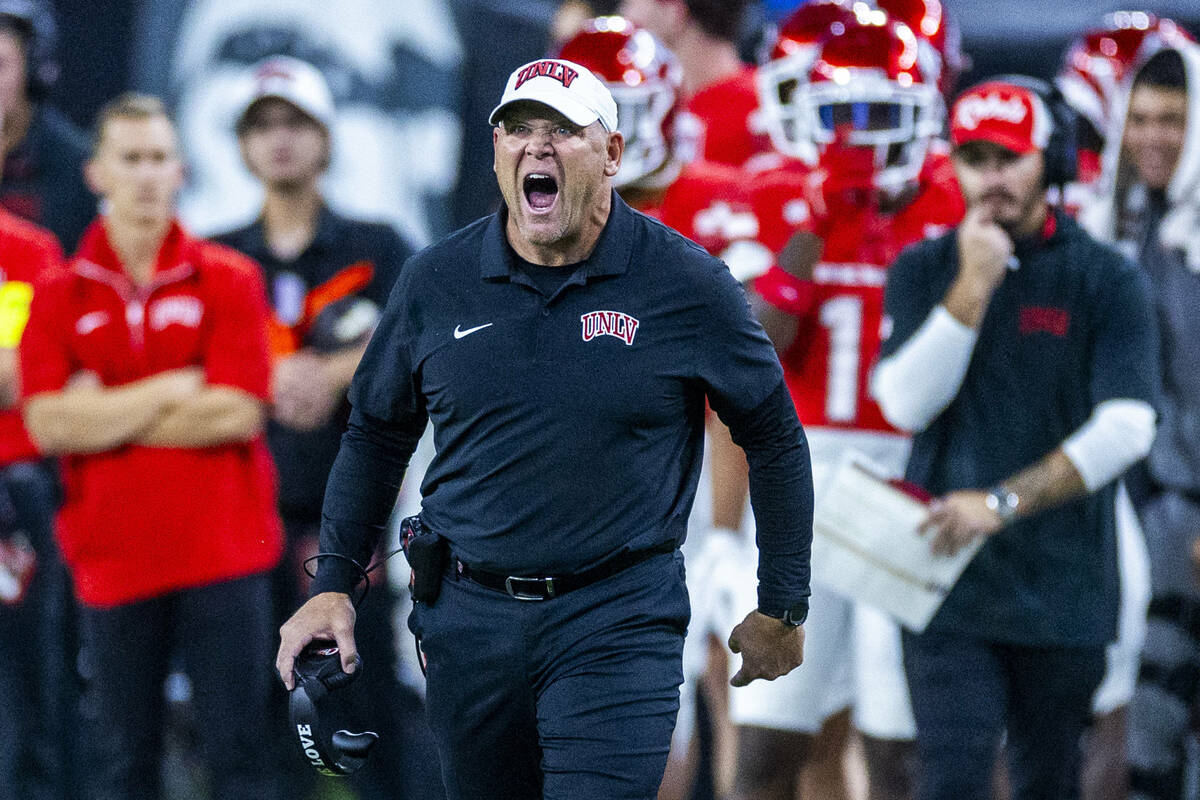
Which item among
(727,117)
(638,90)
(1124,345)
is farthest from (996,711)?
(727,117)

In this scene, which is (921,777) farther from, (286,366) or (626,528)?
(286,366)

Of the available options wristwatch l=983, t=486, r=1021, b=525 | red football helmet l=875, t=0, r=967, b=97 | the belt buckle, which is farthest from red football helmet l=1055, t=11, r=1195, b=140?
the belt buckle

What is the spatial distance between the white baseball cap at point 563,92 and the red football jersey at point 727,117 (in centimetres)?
340

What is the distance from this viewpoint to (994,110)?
463 cm

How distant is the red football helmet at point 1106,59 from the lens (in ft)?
20.5

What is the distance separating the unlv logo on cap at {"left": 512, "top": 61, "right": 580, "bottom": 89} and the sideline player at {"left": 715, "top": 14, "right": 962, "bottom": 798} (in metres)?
1.68

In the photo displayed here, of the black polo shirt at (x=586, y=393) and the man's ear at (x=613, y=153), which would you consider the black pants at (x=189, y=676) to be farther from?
the man's ear at (x=613, y=153)

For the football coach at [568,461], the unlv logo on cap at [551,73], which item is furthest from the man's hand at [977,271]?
the unlv logo on cap at [551,73]

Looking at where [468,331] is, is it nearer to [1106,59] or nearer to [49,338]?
[49,338]

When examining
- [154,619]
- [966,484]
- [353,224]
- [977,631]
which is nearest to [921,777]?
[977,631]

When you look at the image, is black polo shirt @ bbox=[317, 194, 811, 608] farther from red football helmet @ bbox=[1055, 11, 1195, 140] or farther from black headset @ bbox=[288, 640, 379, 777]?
red football helmet @ bbox=[1055, 11, 1195, 140]

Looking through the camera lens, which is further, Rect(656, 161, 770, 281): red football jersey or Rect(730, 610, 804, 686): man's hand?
Rect(656, 161, 770, 281): red football jersey

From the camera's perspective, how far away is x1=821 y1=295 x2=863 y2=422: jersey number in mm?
5152

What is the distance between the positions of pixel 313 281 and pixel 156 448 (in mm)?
859
